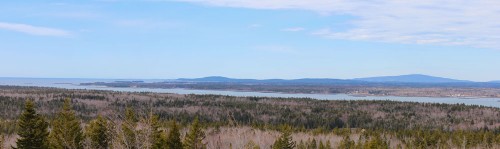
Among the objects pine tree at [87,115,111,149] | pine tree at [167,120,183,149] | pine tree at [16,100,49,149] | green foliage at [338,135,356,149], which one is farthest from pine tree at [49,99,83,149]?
green foliage at [338,135,356,149]

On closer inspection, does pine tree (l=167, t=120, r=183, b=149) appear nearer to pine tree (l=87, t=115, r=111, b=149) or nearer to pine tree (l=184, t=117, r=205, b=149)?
pine tree (l=184, t=117, r=205, b=149)

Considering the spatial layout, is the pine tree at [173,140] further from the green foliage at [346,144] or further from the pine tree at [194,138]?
the green foliage at [346,144]

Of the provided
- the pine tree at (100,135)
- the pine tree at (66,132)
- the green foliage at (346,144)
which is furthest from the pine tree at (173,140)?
the green foliage at (346,144)

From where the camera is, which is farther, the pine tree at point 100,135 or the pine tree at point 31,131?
the pine tree at point 100,135

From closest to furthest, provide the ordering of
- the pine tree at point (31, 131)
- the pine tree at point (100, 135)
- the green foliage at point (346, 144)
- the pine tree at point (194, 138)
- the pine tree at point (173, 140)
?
the pine tree at point (31, 131) < the pine tree at point (173, 140) < the pine tree at point (194, 138) < the pine tree at point (100, 135) < the green foliage at point (346, 144)

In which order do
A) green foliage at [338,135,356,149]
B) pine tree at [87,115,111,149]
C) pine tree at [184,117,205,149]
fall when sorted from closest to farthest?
pine tree at [184,117,205,149] < pine tree at [87,115,111,149] < green foliage at [338,135,356,149]

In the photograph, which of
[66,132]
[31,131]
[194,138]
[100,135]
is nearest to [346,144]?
[194,138]

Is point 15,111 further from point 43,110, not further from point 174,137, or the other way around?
point 174,137

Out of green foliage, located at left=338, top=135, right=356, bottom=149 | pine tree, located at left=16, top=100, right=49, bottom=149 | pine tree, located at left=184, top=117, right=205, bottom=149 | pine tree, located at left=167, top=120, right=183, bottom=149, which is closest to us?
pine tree, located at left=16, top=100, right=49, bottom=149

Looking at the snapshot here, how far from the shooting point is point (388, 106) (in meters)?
79.2

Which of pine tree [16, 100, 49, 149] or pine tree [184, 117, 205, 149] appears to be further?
pine tree [184, 117, 205, 149]

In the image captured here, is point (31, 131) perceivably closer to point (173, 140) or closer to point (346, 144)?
point (173, 140)

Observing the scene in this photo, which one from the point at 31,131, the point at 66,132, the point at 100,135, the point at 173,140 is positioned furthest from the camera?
the point at 100,135

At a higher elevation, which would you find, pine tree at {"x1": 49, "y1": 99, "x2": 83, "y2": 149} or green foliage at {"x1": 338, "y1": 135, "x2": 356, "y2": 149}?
pine tree at {"x1": 49, "y1": 99, "x2": 83, "y2": 149}
